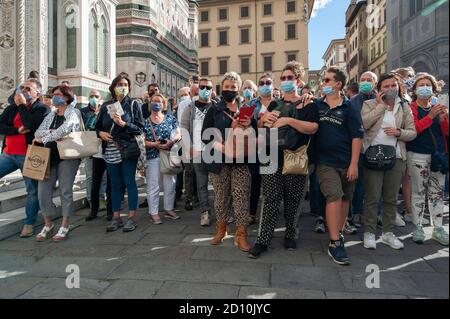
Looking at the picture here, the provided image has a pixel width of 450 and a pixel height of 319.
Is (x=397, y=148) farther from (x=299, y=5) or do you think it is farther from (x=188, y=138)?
(x=299, y=5)

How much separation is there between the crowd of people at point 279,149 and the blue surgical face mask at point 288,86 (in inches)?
1.0

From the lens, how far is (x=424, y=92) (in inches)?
160

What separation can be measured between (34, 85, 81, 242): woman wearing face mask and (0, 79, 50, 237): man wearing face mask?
17 centimetres

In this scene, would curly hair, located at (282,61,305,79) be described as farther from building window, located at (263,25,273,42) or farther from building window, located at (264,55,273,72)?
building window, located at (263,25,273,42)

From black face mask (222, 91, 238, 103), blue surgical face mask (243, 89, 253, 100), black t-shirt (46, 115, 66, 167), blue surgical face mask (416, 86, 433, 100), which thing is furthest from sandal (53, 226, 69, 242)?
blue surgical face mask (416, 86, 433, 100)

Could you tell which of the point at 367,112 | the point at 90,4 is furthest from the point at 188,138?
the point at 90,4

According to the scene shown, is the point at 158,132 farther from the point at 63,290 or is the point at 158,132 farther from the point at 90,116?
the point at 63,290

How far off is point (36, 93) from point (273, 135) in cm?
314

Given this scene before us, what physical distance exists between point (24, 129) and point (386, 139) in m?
4.40

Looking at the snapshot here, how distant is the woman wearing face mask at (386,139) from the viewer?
4.06 m

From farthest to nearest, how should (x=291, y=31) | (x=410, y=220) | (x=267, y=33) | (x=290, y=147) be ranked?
(x=267, y=33) < (x=291, y=31) < (x=410, y=220) < (x=290, y=147)

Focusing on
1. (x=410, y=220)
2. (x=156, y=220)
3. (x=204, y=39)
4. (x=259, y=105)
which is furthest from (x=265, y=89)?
(x=204, y=39)

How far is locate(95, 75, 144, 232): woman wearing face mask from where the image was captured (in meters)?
4.76

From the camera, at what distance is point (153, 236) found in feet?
15.2
